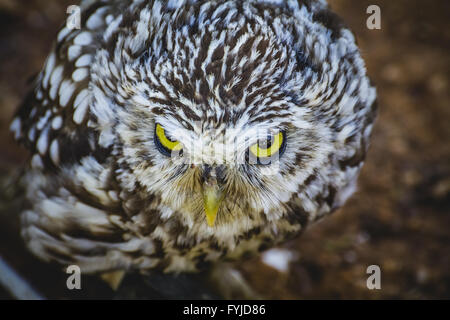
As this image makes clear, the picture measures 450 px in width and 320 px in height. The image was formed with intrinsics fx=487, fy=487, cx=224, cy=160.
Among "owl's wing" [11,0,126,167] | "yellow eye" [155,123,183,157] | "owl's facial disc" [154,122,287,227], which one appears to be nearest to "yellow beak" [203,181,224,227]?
"owl's facial disc" [154,122,287,227]

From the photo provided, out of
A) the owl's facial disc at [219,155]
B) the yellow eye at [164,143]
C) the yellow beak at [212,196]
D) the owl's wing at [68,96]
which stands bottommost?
the yellow beak at [212,196]

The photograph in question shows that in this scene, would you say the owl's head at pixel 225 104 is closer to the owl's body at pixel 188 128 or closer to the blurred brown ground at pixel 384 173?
the owl's body at pixel 188 128

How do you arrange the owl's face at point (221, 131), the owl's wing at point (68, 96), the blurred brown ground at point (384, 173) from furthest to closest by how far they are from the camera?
the blurred brown ground at point (384, 173) < the owl's wing at point (68, 96) < the owl's face at point (221, 131)

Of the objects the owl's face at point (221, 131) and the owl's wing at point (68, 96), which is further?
the owl's wing at point (68, 96)

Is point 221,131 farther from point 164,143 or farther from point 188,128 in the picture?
point 164,143

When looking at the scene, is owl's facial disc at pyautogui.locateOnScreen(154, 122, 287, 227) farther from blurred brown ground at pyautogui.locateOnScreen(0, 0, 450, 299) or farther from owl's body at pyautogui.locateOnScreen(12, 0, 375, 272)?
blurred brown ground at pyautogui.locateOnScreen(0, 0, 450, 299)

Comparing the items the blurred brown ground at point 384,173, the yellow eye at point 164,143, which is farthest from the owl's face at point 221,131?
the blurred brown ground at point 384,173
